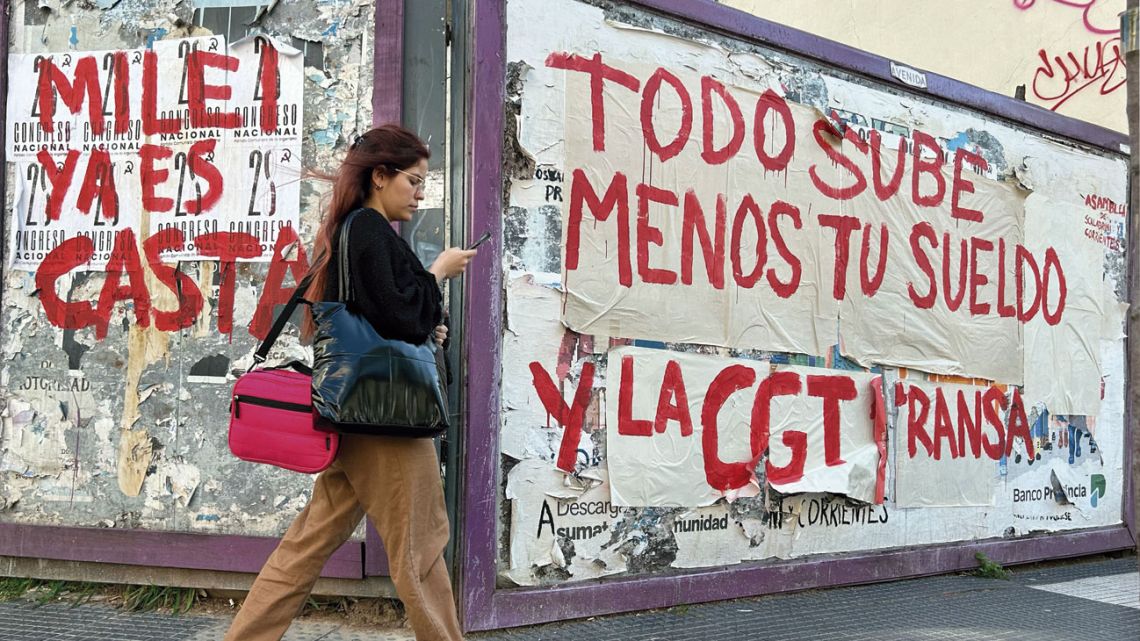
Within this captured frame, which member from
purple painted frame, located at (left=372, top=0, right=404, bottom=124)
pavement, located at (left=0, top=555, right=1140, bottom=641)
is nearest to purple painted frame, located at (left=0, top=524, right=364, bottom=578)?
pavement, located at (left=0, top=555, right=1140, bottom=641)

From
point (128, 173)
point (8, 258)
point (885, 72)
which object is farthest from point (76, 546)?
point (885, 72)

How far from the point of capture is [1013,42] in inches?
390

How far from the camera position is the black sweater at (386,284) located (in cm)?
297

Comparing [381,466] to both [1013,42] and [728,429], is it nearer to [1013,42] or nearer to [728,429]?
[728,429]

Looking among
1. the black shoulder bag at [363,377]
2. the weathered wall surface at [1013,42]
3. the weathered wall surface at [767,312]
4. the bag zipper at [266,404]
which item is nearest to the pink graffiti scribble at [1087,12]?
the weathered wall surface at [1013,42]

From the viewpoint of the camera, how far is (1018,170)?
6.39 m

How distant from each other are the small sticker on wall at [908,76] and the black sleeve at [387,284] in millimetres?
3619

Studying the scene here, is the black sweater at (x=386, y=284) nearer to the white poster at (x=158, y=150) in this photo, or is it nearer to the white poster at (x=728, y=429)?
the white poster at (x=158, y=150)

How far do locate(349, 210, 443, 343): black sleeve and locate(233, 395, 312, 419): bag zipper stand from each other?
1.05 ft

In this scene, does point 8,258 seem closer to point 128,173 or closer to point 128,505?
point 128,173

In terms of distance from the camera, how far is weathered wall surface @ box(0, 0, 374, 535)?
4227 millimetres

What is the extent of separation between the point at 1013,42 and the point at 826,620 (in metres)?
7.13

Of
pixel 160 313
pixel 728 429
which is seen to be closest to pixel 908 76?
pixel 728 429

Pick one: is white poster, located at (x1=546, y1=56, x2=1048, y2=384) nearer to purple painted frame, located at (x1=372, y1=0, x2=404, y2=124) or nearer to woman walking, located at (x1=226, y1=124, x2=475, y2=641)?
purple painted frame, located at (x1=372, y1=0, x2=404, y2=124)
